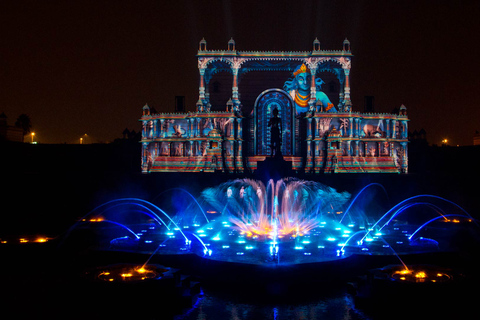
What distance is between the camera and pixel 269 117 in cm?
4572

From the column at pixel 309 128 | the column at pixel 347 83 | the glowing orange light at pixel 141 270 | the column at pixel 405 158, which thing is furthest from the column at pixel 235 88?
the glowing orange light at pixel 141 270

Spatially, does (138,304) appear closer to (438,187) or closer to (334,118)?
(438,187)

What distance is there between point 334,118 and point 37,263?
34891mm

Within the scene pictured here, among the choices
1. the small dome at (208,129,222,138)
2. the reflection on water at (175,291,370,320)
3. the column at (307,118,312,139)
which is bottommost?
the reflection on water at (175,291,370,320)

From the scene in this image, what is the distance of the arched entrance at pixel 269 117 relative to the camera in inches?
1793

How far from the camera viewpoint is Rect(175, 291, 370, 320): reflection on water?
995cm

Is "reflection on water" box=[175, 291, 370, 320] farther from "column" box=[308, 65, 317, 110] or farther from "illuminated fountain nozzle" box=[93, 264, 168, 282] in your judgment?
"column" box=[308, 65, 317, 110]

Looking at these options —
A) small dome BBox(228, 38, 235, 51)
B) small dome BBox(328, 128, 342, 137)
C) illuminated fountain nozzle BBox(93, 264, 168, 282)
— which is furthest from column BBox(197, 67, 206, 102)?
illuminated fountain nozzle BBox(93, 264, 168, 282)

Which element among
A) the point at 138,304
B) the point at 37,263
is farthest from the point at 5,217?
the point at 138,304

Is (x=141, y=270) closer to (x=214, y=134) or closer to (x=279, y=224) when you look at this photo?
(x=279, y=224)

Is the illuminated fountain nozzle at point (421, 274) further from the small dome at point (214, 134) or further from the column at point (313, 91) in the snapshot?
the column at point (313, 91)

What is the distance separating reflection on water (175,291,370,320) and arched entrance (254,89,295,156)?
1371 inches

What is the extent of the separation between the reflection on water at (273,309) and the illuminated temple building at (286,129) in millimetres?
31782

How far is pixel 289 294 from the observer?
11508 millimetres
